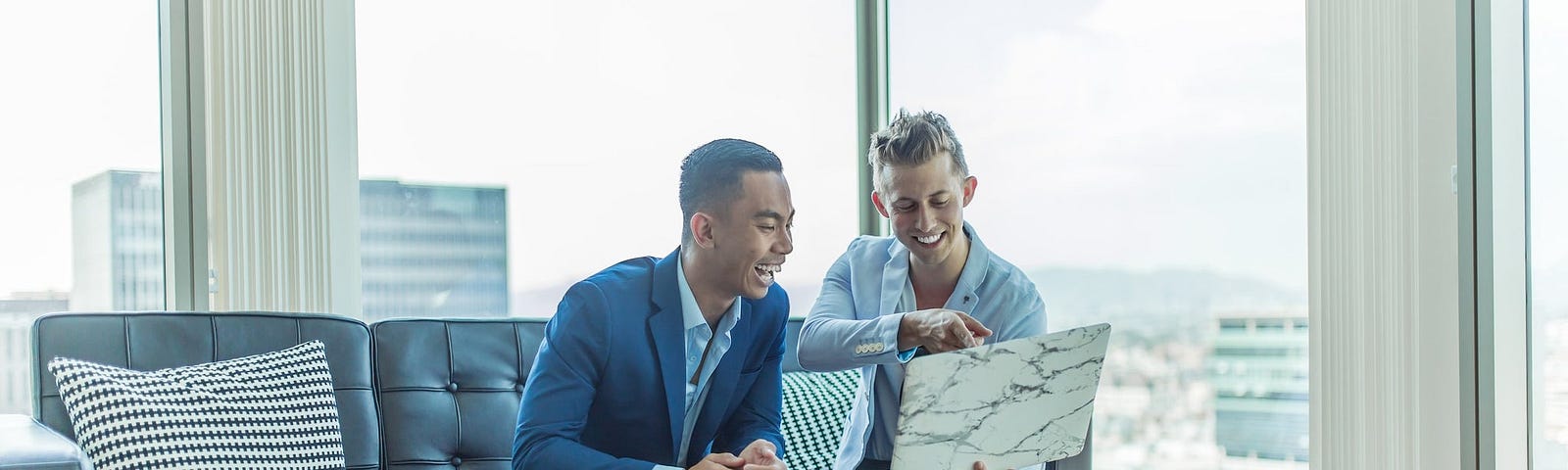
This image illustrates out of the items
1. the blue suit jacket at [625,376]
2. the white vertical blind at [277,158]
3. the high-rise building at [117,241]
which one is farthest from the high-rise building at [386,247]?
the blue suit jacket at [625,376]

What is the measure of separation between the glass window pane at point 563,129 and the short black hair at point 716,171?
4.59ft

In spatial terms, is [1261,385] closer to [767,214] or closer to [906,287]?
[906,287]

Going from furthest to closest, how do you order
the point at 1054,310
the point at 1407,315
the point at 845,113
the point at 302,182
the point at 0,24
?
the point at 845,113 → the point at 1054,310 → the point at 302,182 → the point at 0,24 → the point at 1407,315

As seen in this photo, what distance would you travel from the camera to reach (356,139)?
2.85 meters

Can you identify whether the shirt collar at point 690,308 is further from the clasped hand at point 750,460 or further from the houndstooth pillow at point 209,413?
the houndstooth pillow at point 209,413

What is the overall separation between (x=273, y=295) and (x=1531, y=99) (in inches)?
103

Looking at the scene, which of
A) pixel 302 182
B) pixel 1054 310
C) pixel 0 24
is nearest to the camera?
pixel 0 24

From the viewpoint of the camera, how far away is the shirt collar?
1797 mm

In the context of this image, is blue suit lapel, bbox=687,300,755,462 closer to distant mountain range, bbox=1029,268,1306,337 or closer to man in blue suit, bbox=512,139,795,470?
man in blue suit, bbox=512,139,795,470

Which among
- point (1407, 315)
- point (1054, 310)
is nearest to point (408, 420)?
point (1054, 310)

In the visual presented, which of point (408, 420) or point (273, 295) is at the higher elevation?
point (273, 295)

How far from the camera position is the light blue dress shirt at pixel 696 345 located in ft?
5.91

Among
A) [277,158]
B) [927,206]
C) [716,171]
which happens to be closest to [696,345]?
[716,171]

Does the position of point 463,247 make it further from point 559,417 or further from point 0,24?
point 559,417
